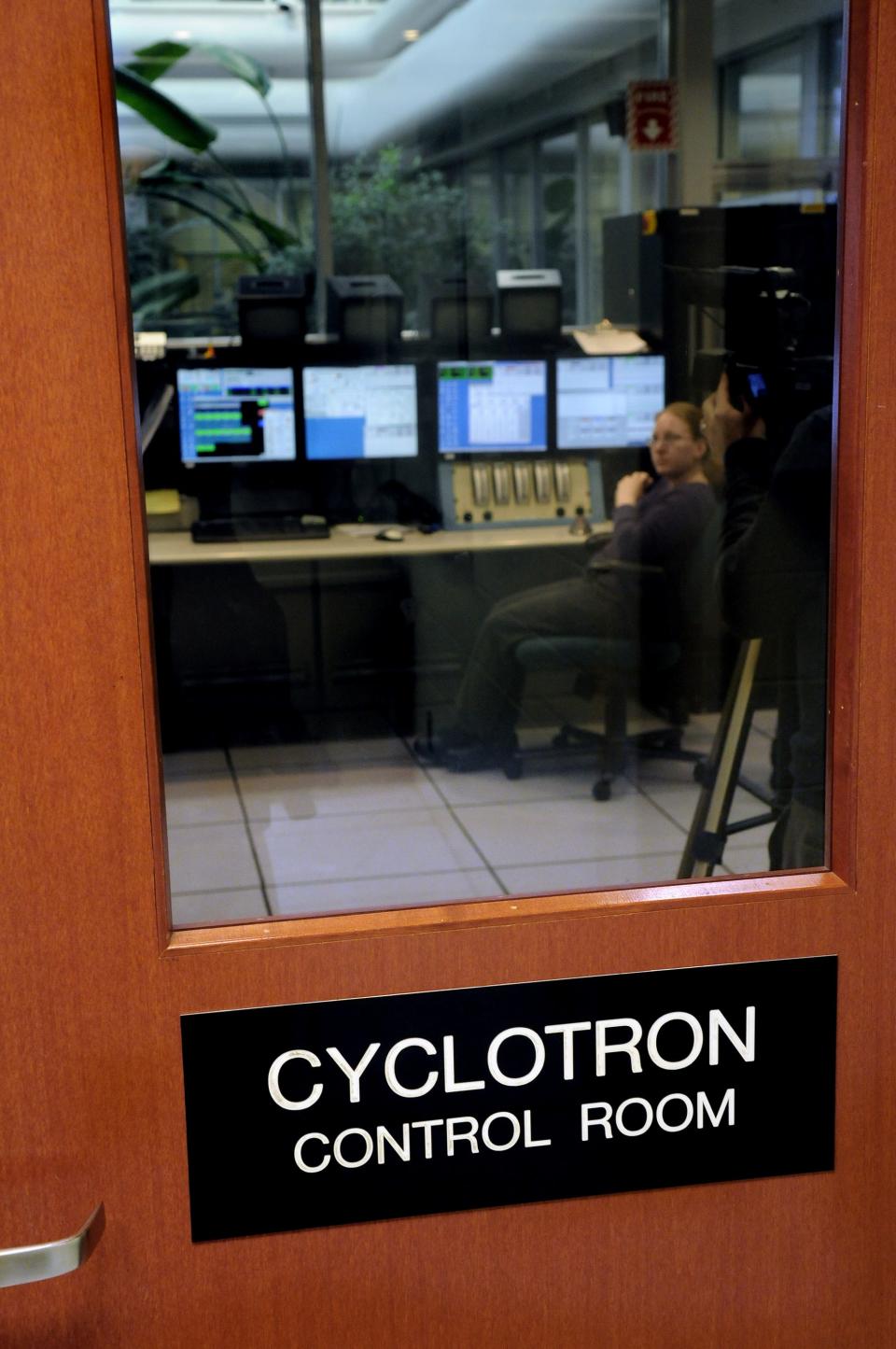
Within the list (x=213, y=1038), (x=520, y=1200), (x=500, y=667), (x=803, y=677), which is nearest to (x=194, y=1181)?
(x=213, y=1038)

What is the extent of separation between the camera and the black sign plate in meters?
1.07

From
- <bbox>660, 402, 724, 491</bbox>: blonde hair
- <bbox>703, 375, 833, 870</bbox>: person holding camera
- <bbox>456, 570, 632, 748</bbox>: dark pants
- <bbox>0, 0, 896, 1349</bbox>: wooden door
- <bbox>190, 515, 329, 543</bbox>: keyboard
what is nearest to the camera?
<bbox>0, 0, 896, 1349</bbox>: wooden door

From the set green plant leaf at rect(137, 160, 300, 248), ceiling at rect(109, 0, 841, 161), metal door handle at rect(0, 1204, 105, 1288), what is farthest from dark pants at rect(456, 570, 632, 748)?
metal door handle at rect(0, 1204, 105, 1288)

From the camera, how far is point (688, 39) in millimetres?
5547

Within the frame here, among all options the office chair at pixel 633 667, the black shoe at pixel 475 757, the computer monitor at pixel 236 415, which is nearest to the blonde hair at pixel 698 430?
the office chair at pixel 633 667

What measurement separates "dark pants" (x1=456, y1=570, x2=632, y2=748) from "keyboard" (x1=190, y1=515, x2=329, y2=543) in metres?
0.66

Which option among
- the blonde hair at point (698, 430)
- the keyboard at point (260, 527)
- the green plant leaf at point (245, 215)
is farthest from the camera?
the green plant leaf at point (245, 215)

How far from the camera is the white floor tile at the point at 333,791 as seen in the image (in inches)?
161

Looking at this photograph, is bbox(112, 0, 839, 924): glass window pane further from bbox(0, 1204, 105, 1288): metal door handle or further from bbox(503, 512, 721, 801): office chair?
bbox(0, 1204, 105, 1288): metal door handle

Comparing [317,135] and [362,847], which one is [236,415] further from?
[362,847]

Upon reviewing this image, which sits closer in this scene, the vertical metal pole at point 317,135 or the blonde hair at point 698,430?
the blonde hair at point 698,430

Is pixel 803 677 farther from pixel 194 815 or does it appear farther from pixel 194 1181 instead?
pixel 194 815

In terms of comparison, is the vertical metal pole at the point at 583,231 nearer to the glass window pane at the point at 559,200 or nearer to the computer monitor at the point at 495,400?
the glass window pane at the point at 559,200

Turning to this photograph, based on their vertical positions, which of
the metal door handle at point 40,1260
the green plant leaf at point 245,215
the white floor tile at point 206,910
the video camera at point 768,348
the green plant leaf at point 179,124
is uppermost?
the green plant leaf at point 179,124
